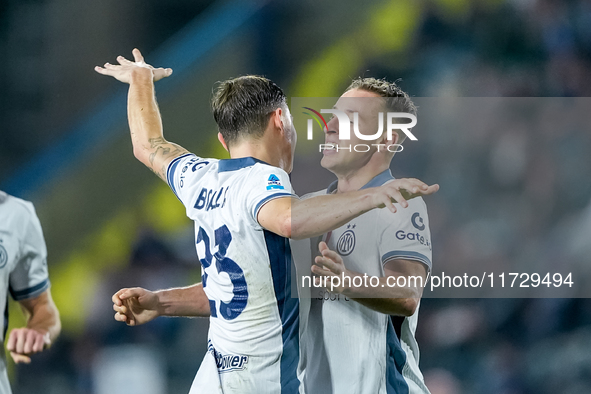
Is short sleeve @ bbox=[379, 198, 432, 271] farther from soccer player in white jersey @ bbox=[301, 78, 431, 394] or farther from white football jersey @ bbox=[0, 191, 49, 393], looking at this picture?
white football jersey @ bbox=[0, 191, 49, 393]

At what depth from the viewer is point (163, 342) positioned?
8.49 feet

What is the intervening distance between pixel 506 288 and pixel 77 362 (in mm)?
1963

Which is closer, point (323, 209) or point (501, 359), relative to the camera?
point (323, 209)

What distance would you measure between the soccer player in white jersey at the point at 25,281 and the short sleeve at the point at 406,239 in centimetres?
139

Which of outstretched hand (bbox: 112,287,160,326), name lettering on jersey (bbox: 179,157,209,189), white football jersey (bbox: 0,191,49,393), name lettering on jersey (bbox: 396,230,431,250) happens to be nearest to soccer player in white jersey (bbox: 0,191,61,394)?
white football jersey (bbox: 0,191,49,393)

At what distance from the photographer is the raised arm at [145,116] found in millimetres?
1938

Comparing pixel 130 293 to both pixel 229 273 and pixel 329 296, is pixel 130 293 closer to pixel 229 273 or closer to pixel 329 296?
pixel 229 273

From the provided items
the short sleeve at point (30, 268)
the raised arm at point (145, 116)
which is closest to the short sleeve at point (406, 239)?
the raised arm at point (145, 116)

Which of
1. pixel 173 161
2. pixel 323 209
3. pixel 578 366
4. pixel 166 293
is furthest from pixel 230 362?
pixel 578 366

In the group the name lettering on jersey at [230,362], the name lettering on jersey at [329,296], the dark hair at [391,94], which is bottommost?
the name lettering on jersey at [230,362]

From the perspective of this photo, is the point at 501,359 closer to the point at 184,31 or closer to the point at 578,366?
the point at 578,366

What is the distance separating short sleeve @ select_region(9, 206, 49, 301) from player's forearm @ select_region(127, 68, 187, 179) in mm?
694

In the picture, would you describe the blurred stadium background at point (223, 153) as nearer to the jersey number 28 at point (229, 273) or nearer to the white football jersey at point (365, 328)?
the white football jersey at point (365, 328)

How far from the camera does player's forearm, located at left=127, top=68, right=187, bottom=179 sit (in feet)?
6.33
